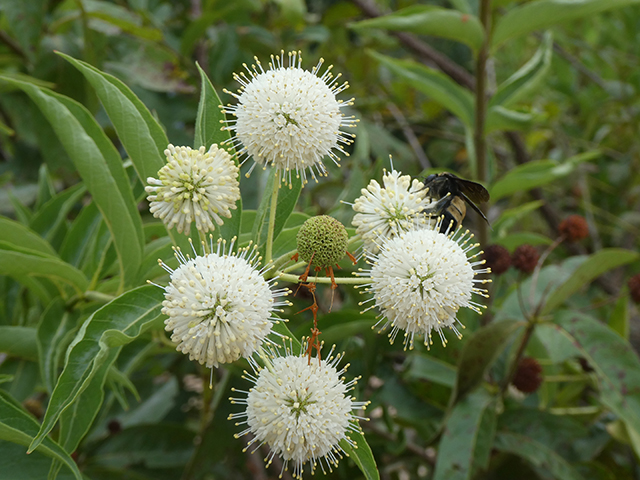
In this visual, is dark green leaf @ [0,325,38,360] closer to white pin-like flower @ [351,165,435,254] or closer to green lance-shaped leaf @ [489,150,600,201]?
white pin-like flower @ [351,165,435,254]

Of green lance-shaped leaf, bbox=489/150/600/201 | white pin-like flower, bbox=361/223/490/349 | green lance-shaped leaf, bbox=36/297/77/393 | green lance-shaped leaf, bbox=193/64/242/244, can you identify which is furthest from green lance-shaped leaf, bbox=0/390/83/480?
green lance-shaped leaf, bbox=489/150/600/201

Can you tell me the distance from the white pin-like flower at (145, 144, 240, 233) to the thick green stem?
1476 mm

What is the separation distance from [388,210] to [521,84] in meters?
1.49

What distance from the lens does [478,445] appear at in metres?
1.89

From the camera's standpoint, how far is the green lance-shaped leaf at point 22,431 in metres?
1.12

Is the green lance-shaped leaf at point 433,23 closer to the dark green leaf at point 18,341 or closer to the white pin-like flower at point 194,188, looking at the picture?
the white pin-like flower at point 194,188

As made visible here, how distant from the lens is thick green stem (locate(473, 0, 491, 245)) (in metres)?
2.40

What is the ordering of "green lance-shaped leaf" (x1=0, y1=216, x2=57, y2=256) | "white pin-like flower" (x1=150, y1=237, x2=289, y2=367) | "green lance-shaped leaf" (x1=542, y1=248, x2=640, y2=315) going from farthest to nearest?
1. "green lance-shaped leaf" (x1=542, y1=248, x2=640, y2=315)
2. "green lance-shaped leaf" (x1=0, y1=216, x2=57, y2=256)
3. "white pin-like flower" (x1=150, y1=237, x2=289, y2=367)

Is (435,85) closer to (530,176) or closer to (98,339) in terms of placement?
(530,176)

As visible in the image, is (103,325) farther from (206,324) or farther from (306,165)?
(306,165)

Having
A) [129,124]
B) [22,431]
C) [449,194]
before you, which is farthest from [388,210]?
[22,431]

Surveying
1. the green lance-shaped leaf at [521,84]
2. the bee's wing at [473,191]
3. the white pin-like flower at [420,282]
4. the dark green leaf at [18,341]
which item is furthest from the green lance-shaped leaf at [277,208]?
the green lance-shaped leaf at [521,84]

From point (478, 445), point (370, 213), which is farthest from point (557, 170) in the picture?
point (370, 213)

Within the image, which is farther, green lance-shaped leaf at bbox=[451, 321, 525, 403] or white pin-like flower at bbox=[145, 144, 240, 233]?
green lance-shaped leaf at bbox=[451, 321, 525, 403]
